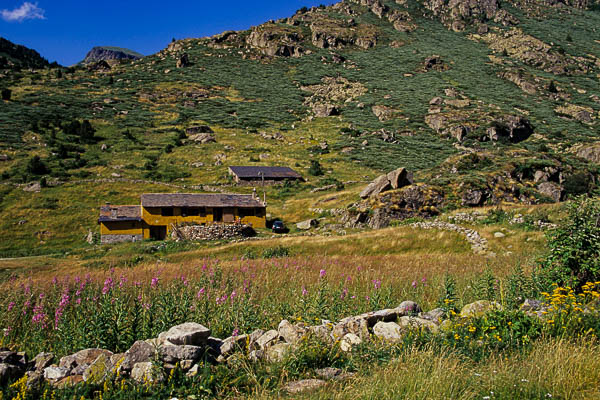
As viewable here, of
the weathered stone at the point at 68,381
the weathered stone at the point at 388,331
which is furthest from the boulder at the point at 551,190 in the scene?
the weathered stone at the point at 68,381

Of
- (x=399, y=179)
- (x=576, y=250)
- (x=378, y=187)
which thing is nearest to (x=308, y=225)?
(x=378, y=187)

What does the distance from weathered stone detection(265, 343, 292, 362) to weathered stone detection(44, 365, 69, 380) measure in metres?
2.54

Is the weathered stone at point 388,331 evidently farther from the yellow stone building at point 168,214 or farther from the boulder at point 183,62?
the boulder at point 183,62

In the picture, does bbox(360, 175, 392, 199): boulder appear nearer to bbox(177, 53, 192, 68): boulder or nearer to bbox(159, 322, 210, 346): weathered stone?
bbox(159, 322, 210, 346): weathered stone

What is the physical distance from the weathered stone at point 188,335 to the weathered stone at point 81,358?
3.02 feet

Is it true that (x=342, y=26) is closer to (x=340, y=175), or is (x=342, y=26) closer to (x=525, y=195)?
(x=340, y=175)

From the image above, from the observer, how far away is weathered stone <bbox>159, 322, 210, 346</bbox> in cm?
474

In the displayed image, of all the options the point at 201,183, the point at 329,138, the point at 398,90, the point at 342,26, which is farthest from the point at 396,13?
the point at 201,183

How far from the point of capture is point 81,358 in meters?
4.76

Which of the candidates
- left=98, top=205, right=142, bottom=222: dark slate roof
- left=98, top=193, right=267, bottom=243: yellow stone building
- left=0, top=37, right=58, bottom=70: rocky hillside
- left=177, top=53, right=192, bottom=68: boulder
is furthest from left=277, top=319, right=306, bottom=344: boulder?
left=0, top=37, right=58, bottom=70: rocky hillside

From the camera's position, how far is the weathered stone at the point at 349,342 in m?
5.34

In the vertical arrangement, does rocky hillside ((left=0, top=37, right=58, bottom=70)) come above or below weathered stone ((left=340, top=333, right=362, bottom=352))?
above

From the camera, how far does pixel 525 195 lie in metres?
32.3

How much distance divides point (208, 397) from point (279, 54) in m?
163
